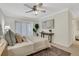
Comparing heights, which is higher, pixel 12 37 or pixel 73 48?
pixel 12 37

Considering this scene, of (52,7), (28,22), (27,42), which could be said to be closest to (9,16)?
(28,22)

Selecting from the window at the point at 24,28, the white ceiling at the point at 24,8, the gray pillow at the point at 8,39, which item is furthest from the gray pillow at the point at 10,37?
the white ceiling at the point at 24,8

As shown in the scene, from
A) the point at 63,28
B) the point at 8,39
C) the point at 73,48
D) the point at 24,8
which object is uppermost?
the point at 24,8

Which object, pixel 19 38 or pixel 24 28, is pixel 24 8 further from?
pixel 19 38

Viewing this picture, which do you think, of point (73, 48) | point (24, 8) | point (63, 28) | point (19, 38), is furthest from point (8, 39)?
point (73, 48)

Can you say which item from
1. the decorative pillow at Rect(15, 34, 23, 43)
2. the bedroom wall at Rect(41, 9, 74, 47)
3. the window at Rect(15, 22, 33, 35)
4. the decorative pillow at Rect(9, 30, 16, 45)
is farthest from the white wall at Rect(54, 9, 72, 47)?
the decorative pillow at Rect(9, 30, 16, 45)

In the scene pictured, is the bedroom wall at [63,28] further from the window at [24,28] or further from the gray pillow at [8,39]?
the gray pillow at [8,39]

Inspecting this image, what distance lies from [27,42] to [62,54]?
0.72m

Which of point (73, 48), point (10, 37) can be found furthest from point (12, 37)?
point (73, 48)

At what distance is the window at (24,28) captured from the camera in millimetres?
1458

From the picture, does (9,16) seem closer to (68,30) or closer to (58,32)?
(58,32)

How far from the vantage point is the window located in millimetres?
1458

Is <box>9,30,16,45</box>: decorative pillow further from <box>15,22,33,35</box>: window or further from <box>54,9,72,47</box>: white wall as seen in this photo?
<box>54,9,72,47</box>: white wall

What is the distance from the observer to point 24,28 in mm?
1505
